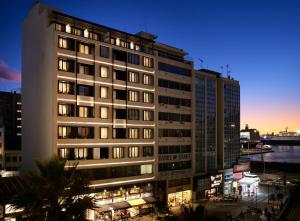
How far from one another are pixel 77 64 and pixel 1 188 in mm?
19627

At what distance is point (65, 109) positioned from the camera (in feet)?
151

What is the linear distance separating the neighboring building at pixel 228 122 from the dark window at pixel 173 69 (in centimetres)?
1398

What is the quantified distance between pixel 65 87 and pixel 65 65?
3.19 m

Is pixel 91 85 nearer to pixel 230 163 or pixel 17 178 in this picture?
pixel 17 178

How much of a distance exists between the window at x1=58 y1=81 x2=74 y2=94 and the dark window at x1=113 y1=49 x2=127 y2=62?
9.59 m

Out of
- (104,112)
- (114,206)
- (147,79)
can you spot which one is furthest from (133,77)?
(114,206)

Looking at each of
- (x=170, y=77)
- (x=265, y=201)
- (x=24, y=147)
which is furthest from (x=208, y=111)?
(x=24, y=147)

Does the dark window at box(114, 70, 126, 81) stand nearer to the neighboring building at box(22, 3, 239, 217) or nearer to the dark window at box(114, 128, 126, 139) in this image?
the neighboring building at box(22, 3, 239, 217)

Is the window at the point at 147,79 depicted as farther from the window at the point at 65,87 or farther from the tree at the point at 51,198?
the tree at the point at 51,198

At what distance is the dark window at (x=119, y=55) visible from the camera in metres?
52.8

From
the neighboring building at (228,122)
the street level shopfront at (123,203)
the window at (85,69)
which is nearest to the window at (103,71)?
the window at (85,69)

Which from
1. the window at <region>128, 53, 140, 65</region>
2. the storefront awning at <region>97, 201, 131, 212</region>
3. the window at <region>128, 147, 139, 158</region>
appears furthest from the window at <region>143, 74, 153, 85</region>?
the storefront awning at <region>97, 201, 131, 212</region>

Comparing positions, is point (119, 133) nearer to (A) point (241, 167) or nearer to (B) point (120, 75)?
(B) point (120, 75)

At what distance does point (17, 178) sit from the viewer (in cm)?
4234
